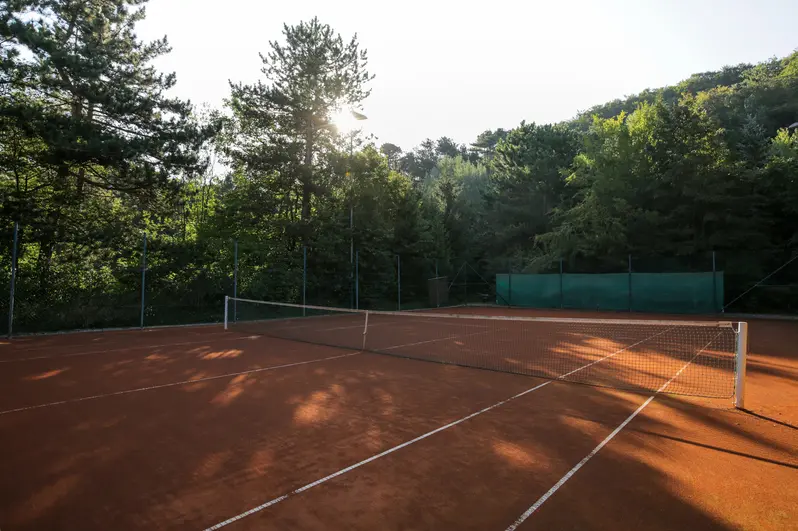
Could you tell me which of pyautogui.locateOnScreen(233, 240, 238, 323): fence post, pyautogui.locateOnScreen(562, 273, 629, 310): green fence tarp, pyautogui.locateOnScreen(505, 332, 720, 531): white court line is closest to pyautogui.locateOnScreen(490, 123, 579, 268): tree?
pyautogui.locateOnScreen(562, 273, 629, 310): green fence tarp

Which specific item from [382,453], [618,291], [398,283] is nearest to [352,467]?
[382,453]

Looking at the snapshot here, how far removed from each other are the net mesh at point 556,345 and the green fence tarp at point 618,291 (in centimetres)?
603

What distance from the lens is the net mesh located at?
7977mm

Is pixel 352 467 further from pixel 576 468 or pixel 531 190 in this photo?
pixel 531 190

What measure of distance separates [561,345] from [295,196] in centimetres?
1708

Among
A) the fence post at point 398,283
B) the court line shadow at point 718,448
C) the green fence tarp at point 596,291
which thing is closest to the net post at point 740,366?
the court line shadow at point 718,448

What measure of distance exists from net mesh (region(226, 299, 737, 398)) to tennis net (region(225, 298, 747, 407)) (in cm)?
2

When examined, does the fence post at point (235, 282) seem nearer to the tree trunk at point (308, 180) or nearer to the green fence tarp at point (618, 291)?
the tree trunk at point (308, 180)

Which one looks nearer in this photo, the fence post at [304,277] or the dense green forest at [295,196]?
the dense green forest at [295,196]

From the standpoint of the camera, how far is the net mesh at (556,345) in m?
7.98

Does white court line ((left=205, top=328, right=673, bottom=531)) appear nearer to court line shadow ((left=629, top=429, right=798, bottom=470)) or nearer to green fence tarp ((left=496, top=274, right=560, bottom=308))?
court line shadow ((left=629, top=429, right=798, bottom=470))

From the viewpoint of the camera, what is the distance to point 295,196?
2467 centimetres

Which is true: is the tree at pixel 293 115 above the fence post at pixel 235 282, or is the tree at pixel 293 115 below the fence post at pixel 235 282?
above

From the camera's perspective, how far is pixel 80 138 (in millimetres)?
14508
